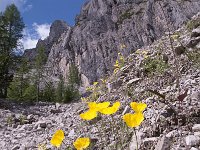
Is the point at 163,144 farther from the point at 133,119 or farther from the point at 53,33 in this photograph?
the point at 53,33

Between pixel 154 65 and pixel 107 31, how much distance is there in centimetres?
11074

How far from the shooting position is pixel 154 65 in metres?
9.98

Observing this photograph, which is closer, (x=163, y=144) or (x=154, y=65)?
(x=163, y=144)

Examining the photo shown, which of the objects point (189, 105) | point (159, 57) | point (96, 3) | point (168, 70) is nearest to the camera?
point (189, 105)

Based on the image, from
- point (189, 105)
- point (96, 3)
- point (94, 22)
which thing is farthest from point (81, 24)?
point (189, 105)

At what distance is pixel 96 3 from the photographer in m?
130

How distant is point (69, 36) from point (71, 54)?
5924 millimetres

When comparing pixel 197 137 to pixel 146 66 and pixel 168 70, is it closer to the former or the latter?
pixel 168 70

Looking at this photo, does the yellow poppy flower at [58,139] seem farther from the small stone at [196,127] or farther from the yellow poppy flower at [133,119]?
the small stone at [196,127]

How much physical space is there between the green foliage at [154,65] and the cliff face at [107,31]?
97094mm

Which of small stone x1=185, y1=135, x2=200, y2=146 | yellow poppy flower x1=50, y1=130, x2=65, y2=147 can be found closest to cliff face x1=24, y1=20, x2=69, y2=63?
small stone x1=185, y1=135, x2=200, y2=146

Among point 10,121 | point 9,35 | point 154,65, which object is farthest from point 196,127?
point 9,35

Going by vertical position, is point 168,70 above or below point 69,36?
below

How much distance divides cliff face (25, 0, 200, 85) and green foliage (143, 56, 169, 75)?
9709 centimetres
